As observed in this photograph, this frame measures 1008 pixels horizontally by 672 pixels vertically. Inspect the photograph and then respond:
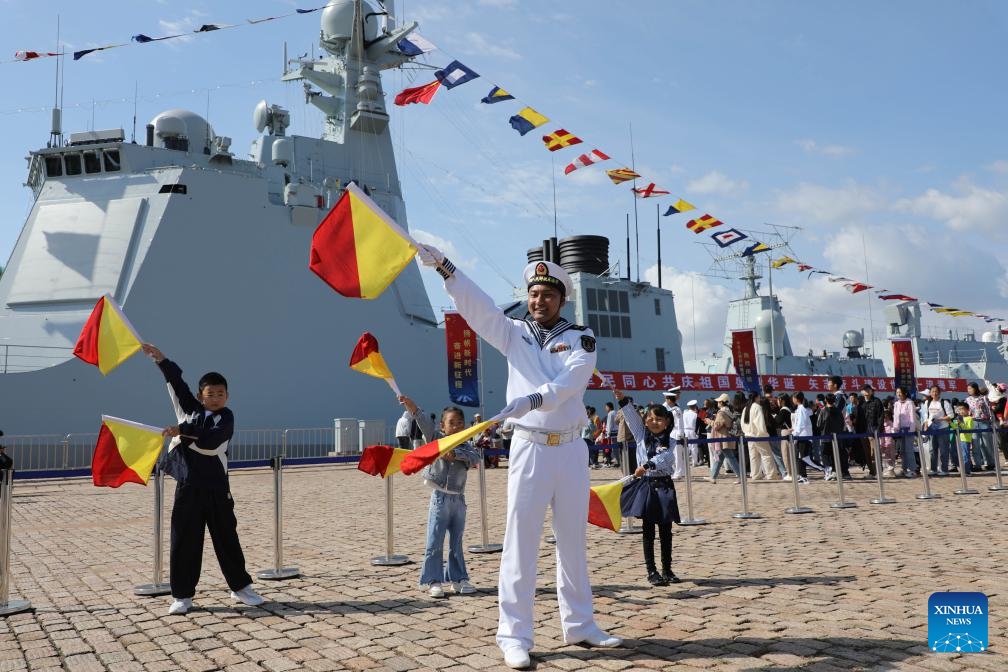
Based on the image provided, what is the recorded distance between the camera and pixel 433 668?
148 inches

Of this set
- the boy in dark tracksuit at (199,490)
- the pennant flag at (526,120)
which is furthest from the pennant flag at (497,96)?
the boy in dark tracksuit at (199,490)

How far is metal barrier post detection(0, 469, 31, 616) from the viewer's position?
5209 mm

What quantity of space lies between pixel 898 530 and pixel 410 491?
28.1 ft

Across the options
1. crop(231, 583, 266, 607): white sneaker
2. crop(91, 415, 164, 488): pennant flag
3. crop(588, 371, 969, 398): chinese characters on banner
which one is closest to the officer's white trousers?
crop(231, 583, 266, 607): white sneaker

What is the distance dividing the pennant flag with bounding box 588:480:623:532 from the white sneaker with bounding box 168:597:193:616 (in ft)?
9.33

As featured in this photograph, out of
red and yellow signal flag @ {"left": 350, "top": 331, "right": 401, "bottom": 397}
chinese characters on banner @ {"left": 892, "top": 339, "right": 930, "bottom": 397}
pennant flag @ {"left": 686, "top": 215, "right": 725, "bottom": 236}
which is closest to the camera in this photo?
red and yellow signal flag @ {"left": 350, "top": 331, "right": 401, "bottom": 397}

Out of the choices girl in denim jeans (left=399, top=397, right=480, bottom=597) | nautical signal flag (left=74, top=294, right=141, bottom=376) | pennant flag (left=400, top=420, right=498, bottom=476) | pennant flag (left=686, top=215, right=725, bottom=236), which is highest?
pennant flag (left=686, top=215, right=725, bottom=236)

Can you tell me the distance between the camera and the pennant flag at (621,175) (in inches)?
701

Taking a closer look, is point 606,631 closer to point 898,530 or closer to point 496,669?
point 496,669

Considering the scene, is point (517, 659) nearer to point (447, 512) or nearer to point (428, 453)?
point (428, 453)

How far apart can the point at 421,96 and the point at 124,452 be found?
1111cm

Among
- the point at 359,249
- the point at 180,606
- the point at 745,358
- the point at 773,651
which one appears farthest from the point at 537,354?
the point at 745,358

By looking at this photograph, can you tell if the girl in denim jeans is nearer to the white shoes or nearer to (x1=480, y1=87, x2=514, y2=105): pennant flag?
the white shoes

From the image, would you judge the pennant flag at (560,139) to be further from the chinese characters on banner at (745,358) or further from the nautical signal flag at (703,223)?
the chinese characters on banner at (745,358)
